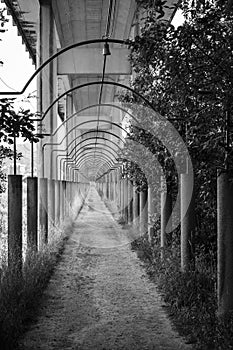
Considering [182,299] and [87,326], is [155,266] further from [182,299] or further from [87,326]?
[87,326]

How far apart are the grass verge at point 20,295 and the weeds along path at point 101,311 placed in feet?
0.42

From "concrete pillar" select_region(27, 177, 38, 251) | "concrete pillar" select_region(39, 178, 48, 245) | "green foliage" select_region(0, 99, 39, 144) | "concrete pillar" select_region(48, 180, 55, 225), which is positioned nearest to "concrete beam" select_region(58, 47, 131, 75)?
"concrete pillar" select_region(48, 180, 55, 225)

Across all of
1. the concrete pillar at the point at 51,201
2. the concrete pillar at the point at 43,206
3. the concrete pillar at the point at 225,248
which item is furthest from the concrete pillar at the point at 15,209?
the concrete pillar at the point at 51,201

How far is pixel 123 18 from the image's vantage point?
1598 cm

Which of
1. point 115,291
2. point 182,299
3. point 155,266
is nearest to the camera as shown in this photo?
point 182,299

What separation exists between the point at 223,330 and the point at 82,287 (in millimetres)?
3853

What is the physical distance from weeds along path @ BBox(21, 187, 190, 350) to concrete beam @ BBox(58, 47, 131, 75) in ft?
26.4

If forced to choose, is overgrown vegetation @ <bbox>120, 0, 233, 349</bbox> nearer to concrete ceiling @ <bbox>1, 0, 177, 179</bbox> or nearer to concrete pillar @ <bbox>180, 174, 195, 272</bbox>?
concrete pillar @ <bbox>180, 174, 195, 272</bbox>

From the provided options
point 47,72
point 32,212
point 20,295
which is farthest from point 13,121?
point 47,72

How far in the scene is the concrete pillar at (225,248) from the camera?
506cm

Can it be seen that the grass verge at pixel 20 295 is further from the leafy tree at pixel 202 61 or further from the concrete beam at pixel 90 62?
the concrete beam at pixel 90 62

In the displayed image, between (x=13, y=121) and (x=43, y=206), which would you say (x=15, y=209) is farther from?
(x=43, y=206)

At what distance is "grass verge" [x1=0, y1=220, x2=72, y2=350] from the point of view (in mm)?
5055

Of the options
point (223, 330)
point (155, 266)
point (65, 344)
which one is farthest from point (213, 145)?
point (155, 266)
